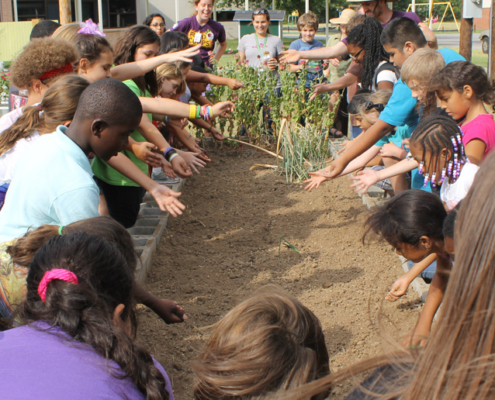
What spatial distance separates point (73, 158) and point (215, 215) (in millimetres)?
3220

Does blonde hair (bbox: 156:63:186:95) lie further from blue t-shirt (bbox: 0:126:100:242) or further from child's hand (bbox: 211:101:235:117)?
blue t-shirt (bbox: 0:126:100:242)

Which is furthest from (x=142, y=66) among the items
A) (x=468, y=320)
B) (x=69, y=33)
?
(x=468, y=320)

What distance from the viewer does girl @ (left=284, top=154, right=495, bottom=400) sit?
2.82 ft

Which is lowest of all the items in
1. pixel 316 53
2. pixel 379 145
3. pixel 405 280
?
pixel 405 280

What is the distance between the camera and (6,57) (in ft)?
43.0

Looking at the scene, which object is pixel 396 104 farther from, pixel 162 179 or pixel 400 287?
pixel 162 179

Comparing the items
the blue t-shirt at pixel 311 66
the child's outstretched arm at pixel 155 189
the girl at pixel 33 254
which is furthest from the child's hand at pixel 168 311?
the blue t-shirt at pixel 311 66

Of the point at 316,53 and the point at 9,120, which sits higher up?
the point at 316,53

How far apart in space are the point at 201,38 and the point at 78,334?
6.78 m

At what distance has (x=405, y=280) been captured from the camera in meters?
3.31

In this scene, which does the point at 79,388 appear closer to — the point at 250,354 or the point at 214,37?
the point at 250,354

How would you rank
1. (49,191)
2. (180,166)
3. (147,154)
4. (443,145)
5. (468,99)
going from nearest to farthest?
(49,191) → (443,145) → (468,99) → (147,154) → (180,166)

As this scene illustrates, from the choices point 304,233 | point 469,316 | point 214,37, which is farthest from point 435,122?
point 214,37

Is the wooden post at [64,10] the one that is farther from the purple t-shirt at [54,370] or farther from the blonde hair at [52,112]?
the purple t-shirt at [54,370]
